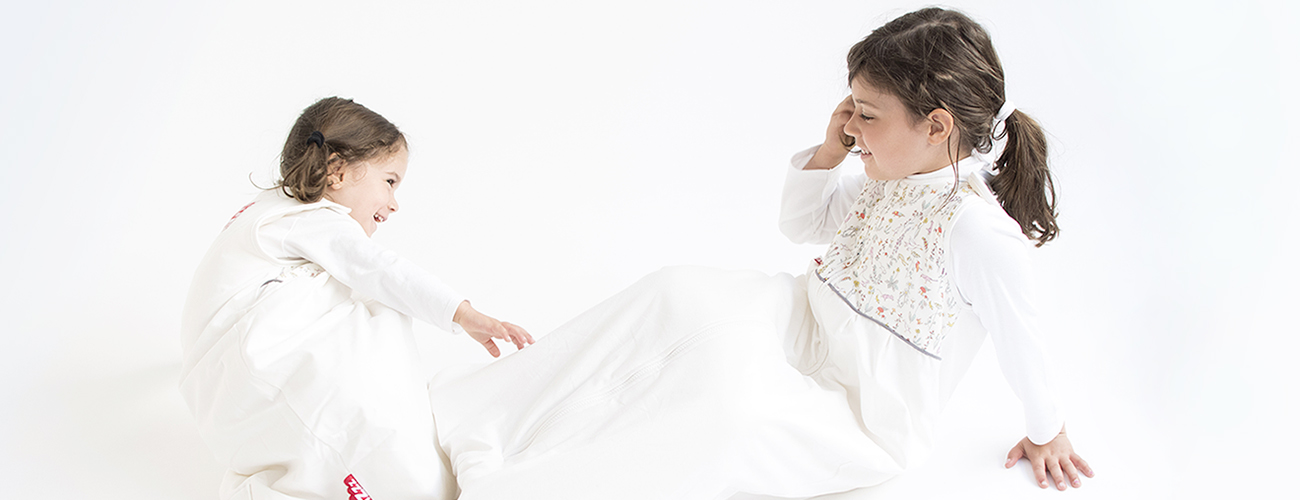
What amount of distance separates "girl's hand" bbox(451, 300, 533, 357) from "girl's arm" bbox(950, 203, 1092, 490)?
70 centimetres

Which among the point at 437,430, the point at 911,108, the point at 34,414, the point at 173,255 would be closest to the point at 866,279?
the point at 911,108

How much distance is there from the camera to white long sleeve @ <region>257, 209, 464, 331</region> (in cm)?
159

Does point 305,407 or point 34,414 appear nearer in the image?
point 305,407

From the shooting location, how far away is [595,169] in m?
2.94

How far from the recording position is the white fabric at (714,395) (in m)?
1.40

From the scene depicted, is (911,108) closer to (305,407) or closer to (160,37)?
(305,407)

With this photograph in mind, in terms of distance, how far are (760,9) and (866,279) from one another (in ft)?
6.20

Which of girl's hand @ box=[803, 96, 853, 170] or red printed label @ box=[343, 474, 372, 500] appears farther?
girl's hand @ box=[803, 96, 853, 170]

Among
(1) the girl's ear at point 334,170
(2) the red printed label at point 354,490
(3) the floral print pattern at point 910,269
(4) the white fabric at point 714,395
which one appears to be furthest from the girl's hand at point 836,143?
(2) the red printed label at point 354,490

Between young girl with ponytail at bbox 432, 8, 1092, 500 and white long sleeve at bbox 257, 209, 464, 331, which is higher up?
white long sleeve at bbox 257, 209, 464, 331

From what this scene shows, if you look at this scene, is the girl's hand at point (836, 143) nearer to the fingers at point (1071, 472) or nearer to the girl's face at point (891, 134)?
the girl's face at point (891, 134)

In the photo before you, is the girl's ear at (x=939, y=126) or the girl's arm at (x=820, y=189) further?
the girl's arm at (x=820, y=189)

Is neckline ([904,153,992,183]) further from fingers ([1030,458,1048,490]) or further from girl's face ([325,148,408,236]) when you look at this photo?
girl's face ([325,148,408,236])

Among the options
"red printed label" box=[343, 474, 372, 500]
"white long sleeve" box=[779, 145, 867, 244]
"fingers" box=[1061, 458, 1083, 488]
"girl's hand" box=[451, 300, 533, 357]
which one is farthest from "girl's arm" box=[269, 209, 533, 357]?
"fingers" box=[1061, 458, 1083, 488]
